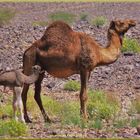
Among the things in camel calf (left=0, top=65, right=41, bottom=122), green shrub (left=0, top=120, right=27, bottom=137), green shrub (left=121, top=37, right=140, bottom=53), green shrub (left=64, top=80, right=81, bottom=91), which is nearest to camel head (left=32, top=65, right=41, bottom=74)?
camel calf (left=0, top=65, right=41, bottom=122)

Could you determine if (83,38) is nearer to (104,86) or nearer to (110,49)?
(110,49)

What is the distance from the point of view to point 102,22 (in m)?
44.4

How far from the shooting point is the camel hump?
58.8 feet

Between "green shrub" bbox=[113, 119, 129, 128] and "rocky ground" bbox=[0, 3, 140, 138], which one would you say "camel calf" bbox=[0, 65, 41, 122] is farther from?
"green shrub" bbox=[113, 119, 129, 128]

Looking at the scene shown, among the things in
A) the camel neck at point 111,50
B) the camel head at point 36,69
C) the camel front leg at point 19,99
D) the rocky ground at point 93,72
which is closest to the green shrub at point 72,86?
the rocky ground at point 93,72

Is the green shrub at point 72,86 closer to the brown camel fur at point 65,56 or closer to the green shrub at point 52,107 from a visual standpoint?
the green shrub at point 52,107

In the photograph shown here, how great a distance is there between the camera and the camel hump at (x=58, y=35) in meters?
17.9

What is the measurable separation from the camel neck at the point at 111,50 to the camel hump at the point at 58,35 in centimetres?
92

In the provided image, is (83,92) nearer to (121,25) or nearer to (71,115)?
(71,115)

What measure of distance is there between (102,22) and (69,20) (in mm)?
5376

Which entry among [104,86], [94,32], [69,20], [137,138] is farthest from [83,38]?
[69,20]

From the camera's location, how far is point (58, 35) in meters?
18.0

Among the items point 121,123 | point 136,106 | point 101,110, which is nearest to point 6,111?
point 101,110

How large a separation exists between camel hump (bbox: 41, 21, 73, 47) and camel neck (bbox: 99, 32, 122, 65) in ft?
3.01
